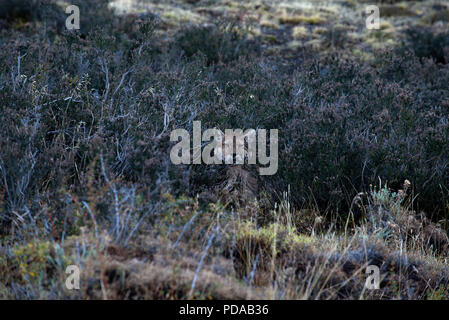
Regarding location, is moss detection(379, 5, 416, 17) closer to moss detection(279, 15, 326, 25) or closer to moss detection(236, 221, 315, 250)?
moss detection(279, 15, 326, 25)

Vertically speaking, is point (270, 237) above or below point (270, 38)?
below

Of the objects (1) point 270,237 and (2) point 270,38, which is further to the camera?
(2) point 270,38

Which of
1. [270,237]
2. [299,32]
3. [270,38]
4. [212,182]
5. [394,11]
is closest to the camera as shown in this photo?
[270,237]

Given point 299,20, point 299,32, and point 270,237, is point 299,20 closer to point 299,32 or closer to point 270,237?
point 299,32

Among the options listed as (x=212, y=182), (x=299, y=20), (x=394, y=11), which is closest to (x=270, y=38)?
(x=299, y=20)

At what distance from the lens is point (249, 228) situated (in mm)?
3965

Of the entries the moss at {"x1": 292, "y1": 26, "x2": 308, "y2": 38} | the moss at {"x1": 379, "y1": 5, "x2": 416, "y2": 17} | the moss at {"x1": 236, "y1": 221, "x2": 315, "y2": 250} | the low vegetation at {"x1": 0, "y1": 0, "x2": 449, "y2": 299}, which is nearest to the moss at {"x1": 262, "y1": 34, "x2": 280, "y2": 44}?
the moss at {"x1": 292, "y1": 26, "x2": 308, "y2": 38}

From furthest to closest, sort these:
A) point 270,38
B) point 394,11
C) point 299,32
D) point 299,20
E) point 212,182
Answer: point 394,11
point 299,20
point 299,32
point 270,38
point 212,182

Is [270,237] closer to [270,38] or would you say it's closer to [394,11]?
[270,38]

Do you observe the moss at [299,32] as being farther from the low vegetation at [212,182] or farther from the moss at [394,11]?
the moss at [394,11]

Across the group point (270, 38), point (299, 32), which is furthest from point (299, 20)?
point (270, 38)

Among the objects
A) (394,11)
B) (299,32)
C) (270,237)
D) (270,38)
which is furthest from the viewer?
(394,11)

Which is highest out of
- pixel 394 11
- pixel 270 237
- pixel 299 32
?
pixel 394 11

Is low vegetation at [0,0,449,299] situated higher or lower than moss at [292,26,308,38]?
lower
